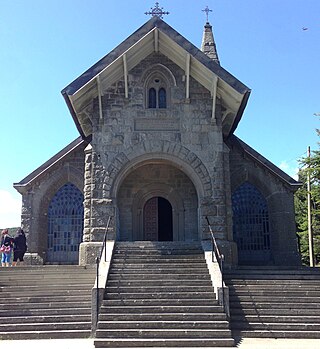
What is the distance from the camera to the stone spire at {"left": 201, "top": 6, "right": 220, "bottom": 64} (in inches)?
997

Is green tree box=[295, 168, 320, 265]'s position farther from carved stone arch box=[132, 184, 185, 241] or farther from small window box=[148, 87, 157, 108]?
small window box=[148, 87, 157, 108]

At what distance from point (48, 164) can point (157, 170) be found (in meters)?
4.65

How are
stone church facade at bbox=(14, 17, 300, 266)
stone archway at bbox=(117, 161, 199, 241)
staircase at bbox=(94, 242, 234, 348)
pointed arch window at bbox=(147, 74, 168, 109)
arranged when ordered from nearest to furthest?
staircase at bbox=(94, 242, 234, 348) < stone church facade at bbox=(14, 17, 300, 266) < pointed arch window at bbox=(147, 74, 168, 109) < stone archway at bbox=(117, 161, 199, 241)

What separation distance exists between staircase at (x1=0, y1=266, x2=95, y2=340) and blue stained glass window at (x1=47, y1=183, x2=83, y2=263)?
4.83 meters

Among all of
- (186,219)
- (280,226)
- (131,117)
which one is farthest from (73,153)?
(280,226)

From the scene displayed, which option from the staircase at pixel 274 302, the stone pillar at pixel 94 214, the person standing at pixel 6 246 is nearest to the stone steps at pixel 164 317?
the staircase at pixel 274 302

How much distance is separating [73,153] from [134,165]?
4204 millimetres

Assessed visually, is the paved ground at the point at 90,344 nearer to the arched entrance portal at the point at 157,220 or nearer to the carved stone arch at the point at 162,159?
the carved stone arch at the point at 162,159

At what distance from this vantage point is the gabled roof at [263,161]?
17.6 meters

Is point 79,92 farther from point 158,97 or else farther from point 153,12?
point 153,12

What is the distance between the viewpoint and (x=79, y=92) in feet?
46.5

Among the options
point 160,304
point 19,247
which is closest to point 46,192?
point 19,247

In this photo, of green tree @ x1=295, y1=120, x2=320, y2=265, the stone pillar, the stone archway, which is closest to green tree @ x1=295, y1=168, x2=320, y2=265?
green tree @ x1=295, y1=120, x2=320, y2=265

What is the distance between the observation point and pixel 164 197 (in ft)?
54.1
